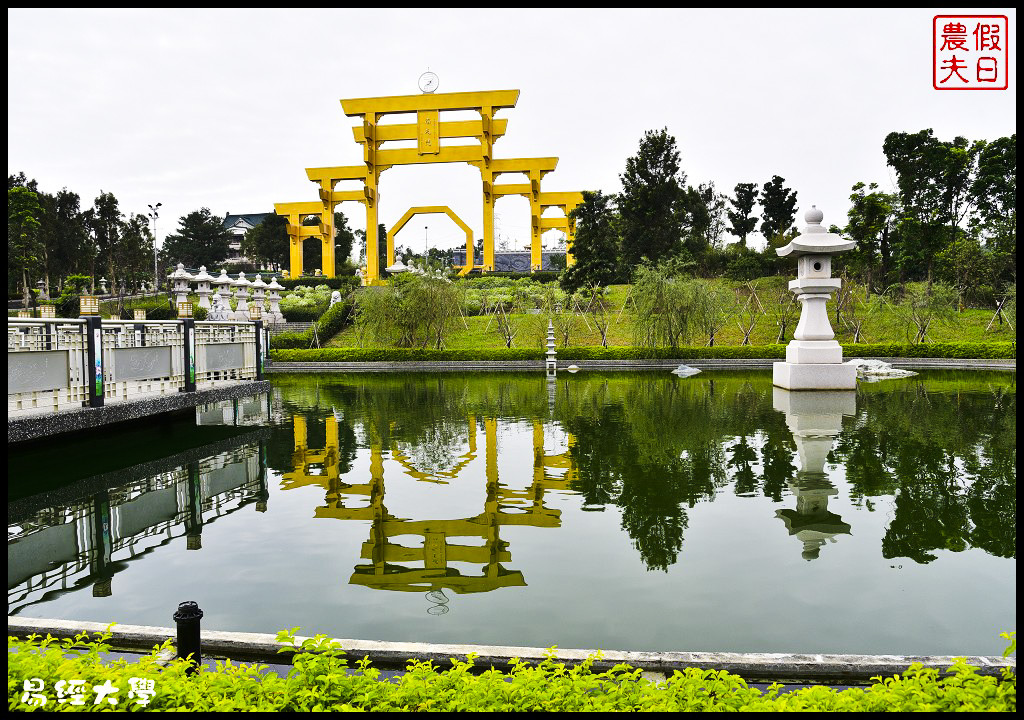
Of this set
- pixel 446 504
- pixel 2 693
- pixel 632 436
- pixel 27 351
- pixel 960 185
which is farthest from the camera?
pixel 960 185

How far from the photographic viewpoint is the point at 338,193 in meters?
41.7

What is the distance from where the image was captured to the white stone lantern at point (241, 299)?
98.4 ft

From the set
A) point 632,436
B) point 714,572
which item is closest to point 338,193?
point 632,436

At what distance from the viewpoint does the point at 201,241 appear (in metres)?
56.3

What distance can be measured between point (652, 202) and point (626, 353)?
14.1 meters

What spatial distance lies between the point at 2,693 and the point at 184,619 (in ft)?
3.67

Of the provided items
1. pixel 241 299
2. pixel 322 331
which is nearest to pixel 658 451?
pixel 322 331

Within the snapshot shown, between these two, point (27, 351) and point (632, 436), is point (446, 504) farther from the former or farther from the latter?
point (27, 351)

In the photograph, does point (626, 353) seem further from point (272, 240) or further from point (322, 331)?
point (272, 240)

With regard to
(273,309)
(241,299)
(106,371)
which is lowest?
(106,371)

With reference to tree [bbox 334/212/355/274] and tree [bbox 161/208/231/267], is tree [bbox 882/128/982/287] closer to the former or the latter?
tree [bbox 334/212/355/274]

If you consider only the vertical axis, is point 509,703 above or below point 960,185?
below

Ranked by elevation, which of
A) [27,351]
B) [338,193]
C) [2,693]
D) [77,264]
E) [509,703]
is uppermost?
[338,193]

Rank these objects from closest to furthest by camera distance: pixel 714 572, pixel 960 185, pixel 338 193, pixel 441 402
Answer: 1. pixel 714 572
2. pixel 441 402
3. pixel 960 185
4. pixel 338 193
